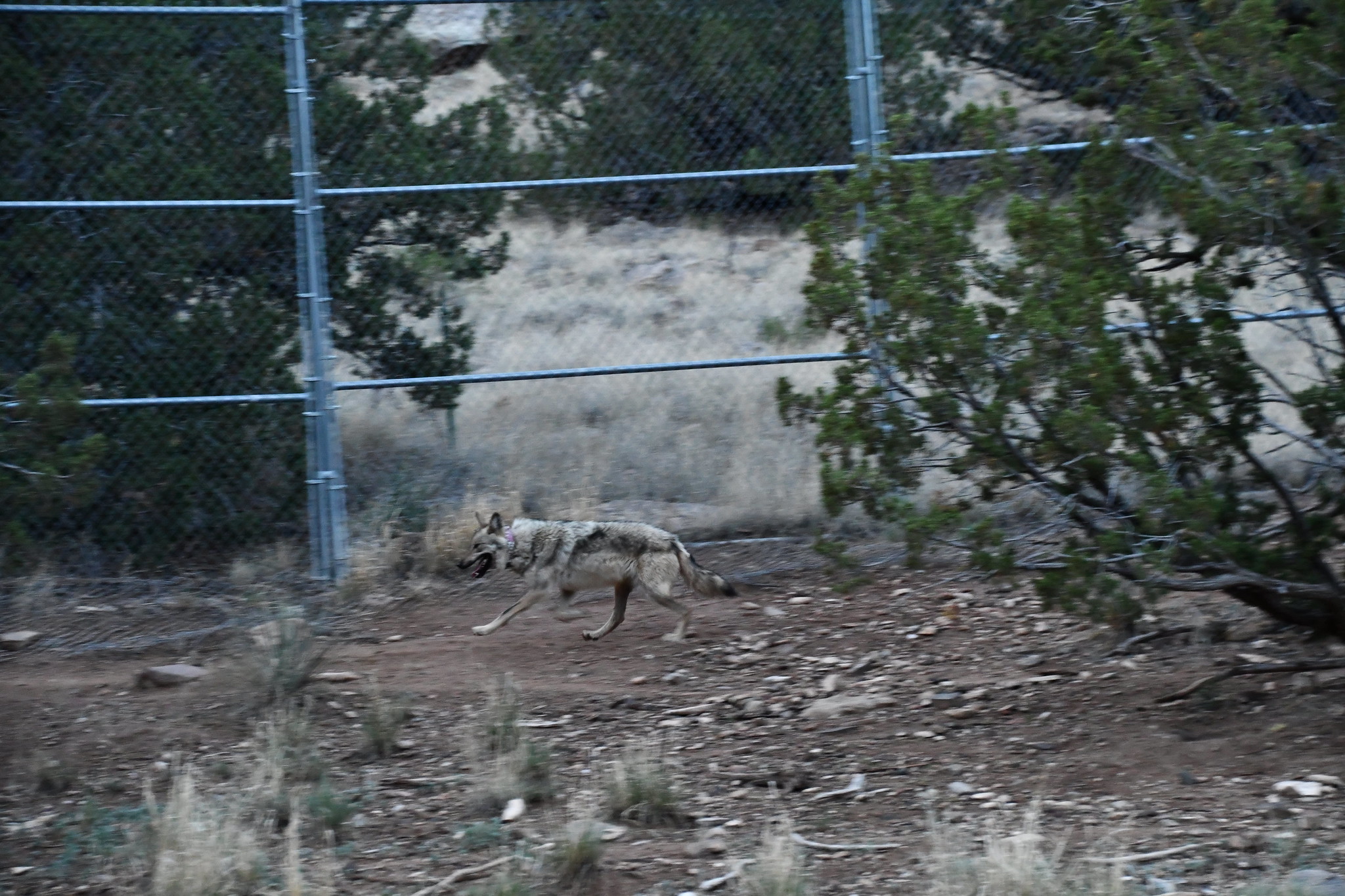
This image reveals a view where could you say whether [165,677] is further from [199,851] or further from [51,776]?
[199,851]

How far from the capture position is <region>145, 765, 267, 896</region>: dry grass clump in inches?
196

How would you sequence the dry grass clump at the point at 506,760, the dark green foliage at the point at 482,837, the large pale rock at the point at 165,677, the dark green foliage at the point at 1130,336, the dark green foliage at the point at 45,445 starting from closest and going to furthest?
the dark green foliage at the point at 482,837 → the dark green foliage at the point at 1130,336 → the dry grass clump at the point at 506,760 → the dark green foliage at the point at 45,445 → the large pale rock at the point at 165,677

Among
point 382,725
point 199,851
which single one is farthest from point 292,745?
point 199,851

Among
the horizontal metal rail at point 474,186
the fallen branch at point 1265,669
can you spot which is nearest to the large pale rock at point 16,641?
the horizontal metal rail at point 474,186

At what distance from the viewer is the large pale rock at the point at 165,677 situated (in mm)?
7840

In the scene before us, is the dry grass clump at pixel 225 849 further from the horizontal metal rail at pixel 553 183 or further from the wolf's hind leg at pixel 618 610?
the horizontal metal rail at pixel 553 183

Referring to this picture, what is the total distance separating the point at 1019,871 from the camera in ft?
15.1

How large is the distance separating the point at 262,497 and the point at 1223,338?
20.6ft

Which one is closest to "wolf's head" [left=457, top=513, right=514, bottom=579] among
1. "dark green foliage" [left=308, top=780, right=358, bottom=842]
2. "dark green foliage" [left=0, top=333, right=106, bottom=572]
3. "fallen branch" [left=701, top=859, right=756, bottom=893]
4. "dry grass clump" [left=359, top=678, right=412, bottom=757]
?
"dry grass clump" [left=359, top=678, right=412, bottom=757]

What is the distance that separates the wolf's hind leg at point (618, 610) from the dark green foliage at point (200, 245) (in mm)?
2018

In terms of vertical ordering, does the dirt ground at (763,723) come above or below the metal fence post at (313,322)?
below

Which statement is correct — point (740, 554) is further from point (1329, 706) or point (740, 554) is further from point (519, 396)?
point (1329, 706)

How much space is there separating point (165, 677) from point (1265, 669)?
5.80 m

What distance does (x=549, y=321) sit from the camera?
1114 centimetres
